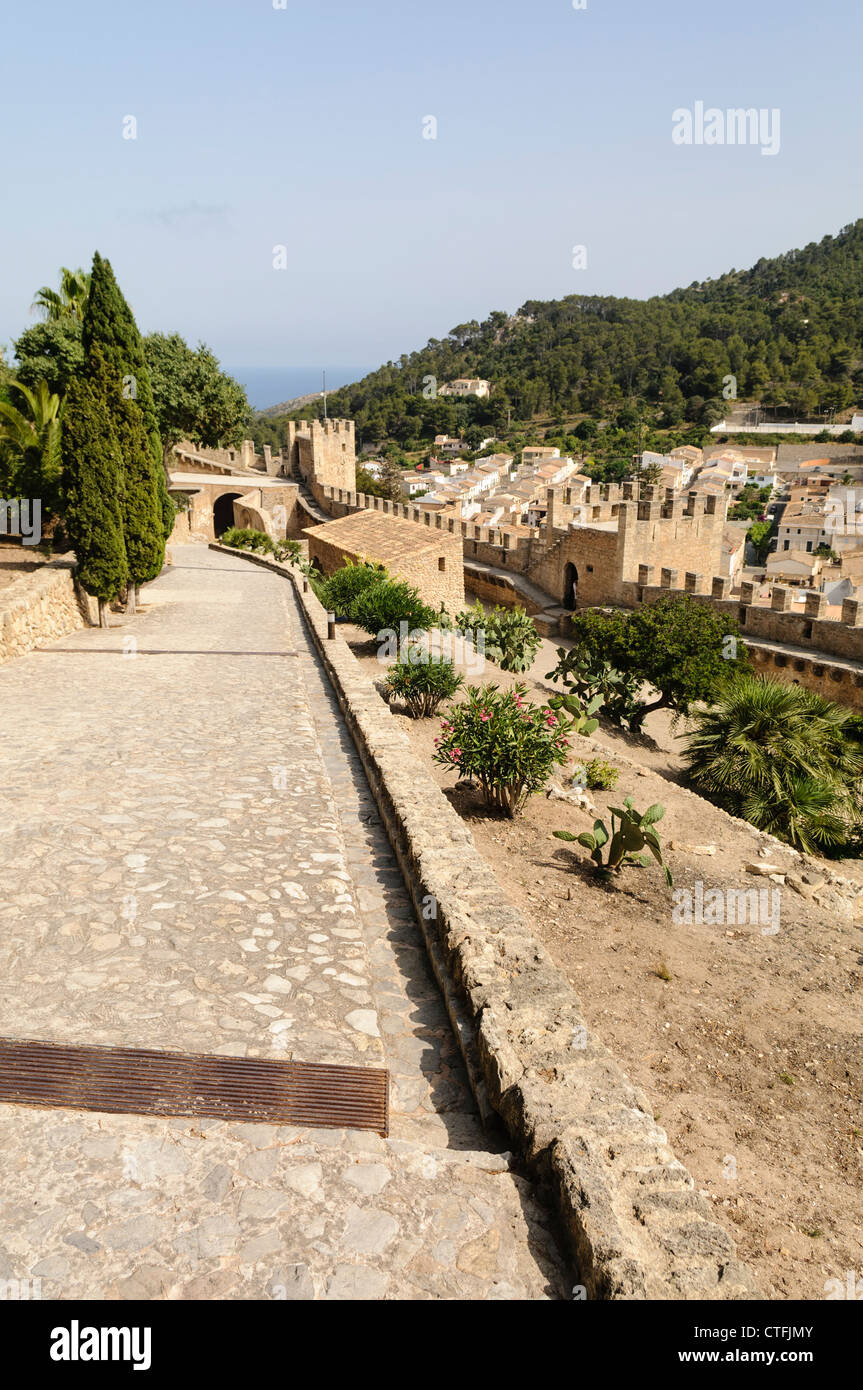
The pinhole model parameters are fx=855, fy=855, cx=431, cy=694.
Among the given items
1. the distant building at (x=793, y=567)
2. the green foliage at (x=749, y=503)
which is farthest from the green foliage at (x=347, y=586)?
the green foliage at (x=749, y=503)

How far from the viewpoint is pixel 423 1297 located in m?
2.24

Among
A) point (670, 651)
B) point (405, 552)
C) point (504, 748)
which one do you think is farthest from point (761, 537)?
point (504, 748)

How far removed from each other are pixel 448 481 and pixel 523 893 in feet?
287

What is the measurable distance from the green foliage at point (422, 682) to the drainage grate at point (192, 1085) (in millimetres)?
7078

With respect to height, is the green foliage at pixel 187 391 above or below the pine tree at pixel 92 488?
above

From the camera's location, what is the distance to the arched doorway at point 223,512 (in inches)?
1507

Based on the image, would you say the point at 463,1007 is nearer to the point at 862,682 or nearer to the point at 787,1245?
the point at 787,1245

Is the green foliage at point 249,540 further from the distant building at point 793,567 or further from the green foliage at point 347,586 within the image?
the distant building at point 793,567

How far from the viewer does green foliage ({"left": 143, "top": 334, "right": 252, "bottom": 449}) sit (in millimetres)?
30422

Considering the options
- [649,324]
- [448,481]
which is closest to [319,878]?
[448,481]

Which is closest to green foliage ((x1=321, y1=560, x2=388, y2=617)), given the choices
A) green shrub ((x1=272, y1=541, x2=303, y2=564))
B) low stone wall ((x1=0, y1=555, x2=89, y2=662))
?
low stone wall ((x1=0, y1=555, x2=89, y2=662))

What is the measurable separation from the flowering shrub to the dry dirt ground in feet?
0.94

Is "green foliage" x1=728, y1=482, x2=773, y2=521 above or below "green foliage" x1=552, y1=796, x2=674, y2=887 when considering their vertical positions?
above

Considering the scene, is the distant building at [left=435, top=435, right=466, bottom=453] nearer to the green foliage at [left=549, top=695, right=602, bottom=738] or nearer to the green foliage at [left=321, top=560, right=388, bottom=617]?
the green foliage at [left=321, top=560, right=388, bottom=617]
